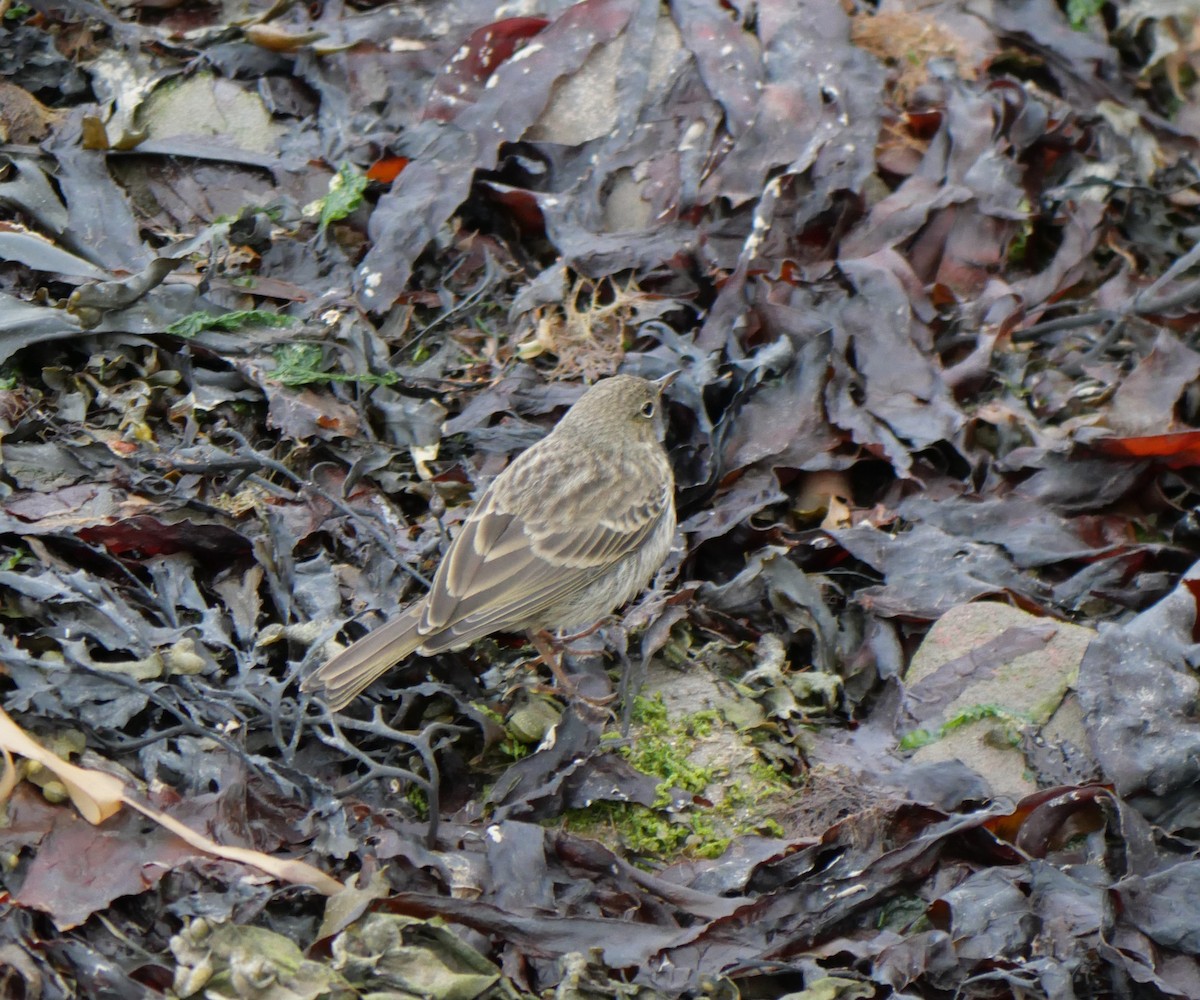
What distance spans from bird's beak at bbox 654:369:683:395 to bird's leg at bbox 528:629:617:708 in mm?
1185

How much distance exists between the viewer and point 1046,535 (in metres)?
6.14

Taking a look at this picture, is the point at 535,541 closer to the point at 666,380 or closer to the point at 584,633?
the point at 584,633

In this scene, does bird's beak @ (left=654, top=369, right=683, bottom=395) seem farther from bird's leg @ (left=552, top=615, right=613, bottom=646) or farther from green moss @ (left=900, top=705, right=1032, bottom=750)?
green moss @ (left=900, top=705, right=1032, bottom=750)

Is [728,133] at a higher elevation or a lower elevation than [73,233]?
lower

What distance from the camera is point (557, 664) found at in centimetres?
560

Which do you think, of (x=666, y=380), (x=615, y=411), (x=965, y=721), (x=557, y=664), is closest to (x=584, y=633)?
(x=557, y=664)

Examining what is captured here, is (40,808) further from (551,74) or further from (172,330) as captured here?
(551,74)

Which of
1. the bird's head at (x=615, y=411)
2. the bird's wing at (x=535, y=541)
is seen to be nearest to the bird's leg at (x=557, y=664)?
the bird's wing at (x=535, y=541)

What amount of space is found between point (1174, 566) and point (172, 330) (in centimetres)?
447

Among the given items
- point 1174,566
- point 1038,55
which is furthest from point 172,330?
point 1038,55

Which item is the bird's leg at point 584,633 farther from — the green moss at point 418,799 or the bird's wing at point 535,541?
the green moss at point 418,799

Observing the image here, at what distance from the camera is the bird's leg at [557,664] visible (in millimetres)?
5434

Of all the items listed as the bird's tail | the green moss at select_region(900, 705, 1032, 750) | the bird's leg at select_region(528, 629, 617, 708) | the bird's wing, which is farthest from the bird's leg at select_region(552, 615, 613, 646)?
the green moss at select_region(900, 705, 1032, 750)

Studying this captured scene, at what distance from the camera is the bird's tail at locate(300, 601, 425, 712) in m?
4.76
